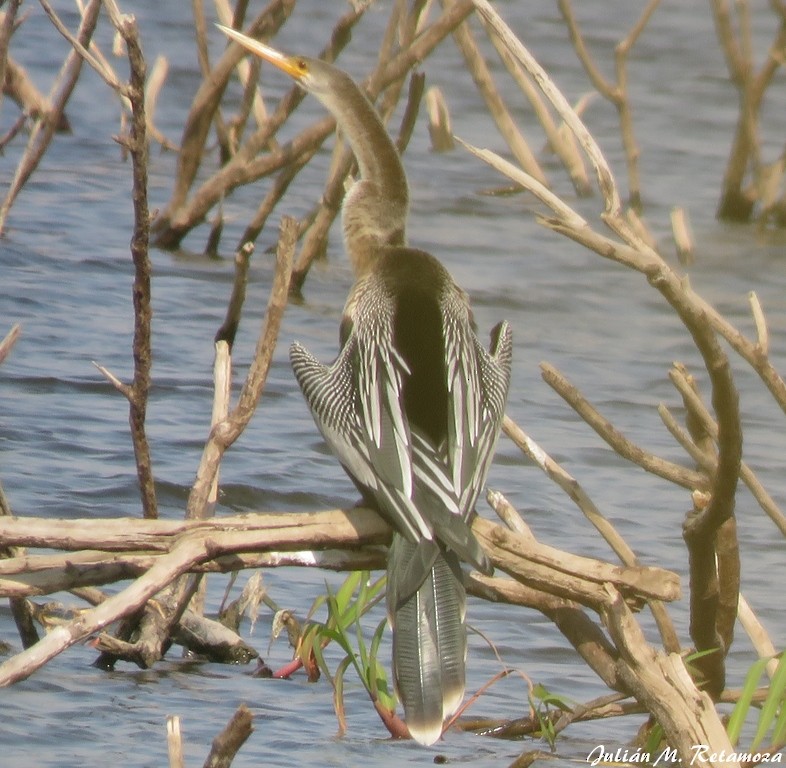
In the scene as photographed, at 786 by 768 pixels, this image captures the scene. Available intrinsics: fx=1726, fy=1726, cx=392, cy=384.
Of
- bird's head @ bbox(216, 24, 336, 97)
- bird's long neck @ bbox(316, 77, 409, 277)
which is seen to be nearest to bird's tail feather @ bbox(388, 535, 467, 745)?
bird's long neck @ bbox(316, 77, 409, 277)

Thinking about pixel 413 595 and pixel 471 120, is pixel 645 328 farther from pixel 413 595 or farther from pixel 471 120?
pixel 413 595

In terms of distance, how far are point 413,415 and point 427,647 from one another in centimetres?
60

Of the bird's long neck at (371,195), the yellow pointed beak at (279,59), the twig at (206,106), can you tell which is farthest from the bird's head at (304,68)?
the twig at (206,106)

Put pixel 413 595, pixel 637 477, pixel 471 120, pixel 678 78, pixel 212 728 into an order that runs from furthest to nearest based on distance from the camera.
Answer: pixel 678 78 < pixel 471 120 < pixel 637 477 < pixel 212 728 < pixel 413 595

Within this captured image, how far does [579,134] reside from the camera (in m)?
3.43

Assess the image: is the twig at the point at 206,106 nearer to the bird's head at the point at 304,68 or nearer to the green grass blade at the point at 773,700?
the bird's head at the point at 304,68

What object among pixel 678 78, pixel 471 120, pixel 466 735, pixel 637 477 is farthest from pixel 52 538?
pixel 678 78

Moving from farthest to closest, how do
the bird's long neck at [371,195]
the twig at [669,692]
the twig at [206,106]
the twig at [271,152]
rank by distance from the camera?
the twig at [206,106], the twig at [271,152], the bird's long neck at [371,195], the twig at [669,692]

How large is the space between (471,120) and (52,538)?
9197mm

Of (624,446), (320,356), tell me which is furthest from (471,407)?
(320,356)

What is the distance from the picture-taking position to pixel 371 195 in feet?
15.0

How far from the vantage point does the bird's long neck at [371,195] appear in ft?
14.8

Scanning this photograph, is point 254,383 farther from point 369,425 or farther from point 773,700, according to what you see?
point 773,700

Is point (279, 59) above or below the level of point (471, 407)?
above
